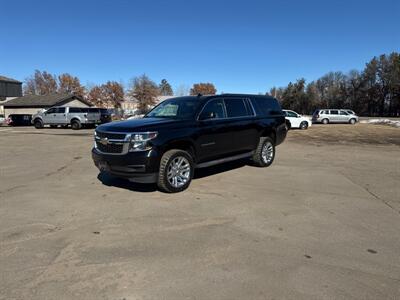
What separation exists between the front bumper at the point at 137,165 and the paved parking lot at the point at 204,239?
41 centimetres

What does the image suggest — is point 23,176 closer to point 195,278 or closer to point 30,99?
point 195,278

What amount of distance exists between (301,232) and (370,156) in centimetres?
865

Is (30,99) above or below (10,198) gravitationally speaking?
above

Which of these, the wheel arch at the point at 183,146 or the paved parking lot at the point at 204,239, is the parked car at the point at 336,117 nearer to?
the paved parking lot at the point at 204,239

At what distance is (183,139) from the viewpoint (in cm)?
678

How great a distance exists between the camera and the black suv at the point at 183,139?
627cm

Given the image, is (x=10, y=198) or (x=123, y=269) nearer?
(x=123, y=269)

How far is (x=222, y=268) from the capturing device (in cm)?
363

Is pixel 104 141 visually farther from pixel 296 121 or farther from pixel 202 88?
pixel 202 88

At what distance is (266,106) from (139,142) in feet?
15.4

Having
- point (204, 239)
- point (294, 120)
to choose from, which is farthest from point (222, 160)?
point (294, 120)

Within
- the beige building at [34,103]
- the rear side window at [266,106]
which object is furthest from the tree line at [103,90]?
the rear side window at [266,106]

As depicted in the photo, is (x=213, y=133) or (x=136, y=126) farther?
(x=213, y=133)

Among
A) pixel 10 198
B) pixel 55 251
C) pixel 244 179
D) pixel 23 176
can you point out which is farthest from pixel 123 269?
pixel 23 176
